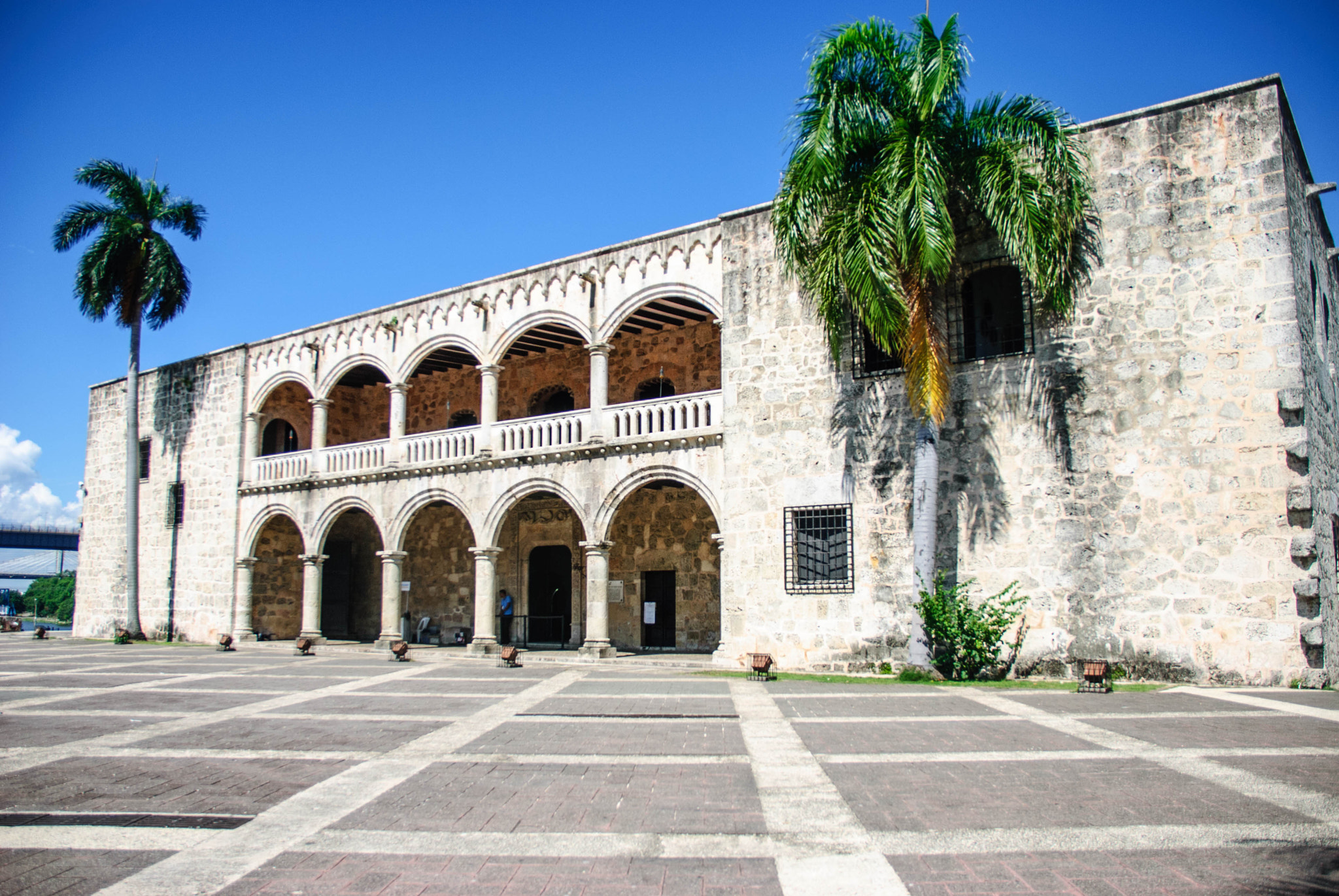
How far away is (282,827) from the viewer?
16.9 feet

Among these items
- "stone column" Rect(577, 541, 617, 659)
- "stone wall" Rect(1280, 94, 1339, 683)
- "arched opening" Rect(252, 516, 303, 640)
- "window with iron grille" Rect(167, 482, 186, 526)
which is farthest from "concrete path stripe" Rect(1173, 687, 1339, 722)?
"window with iron grille" Rect(167, 482, 186, 526)

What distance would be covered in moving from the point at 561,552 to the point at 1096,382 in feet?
41.6

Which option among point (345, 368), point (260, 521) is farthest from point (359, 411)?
point (260, 521)

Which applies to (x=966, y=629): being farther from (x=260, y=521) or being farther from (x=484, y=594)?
(x=260, y=521)

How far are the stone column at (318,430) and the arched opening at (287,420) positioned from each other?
2.37 metres

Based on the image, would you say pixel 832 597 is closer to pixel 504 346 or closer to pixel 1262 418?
pixel 1262 418

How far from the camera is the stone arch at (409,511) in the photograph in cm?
1873

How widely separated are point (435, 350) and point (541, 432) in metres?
4.08

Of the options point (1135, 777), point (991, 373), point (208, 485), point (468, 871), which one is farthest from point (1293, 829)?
point (208, 485)

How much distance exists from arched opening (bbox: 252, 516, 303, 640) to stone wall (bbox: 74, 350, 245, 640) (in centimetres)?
67

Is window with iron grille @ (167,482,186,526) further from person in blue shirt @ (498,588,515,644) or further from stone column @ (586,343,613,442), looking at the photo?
stone column @ (586,343,613,442)

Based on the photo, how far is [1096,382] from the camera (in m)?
12.2

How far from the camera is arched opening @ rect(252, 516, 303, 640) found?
22406 millimetres

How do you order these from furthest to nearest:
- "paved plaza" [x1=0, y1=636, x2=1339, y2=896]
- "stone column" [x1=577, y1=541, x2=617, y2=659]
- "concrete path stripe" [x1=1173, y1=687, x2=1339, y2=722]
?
"stone column" [x1=577, y1=541, x2=617, y2=659] < "concrete path stripe" [x1=1173, y1=687, x2=1339, y2=722] < "paved plaza" [x1=0, y1=636, x2=1339, y2=896]
